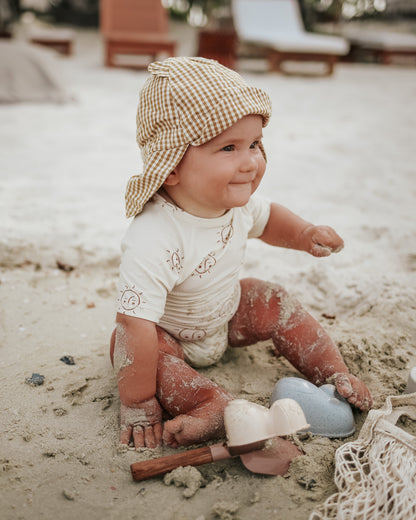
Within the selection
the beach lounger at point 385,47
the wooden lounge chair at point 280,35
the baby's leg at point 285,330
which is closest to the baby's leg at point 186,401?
the baby's leg at point 285,330

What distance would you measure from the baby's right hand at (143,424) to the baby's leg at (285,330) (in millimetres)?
474

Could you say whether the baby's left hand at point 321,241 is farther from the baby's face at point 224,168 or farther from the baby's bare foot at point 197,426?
the baby's bare foot at point 197,426

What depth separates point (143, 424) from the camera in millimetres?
1666

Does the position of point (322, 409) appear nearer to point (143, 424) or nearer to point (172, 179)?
point (143, 424)

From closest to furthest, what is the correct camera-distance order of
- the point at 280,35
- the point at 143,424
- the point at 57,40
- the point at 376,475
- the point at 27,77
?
the point at 376,475 < the point at 143,424 < the point at 27,77 < the point at 280,35 < the point at 57,40

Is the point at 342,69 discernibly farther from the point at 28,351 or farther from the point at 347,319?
the point at 28,351

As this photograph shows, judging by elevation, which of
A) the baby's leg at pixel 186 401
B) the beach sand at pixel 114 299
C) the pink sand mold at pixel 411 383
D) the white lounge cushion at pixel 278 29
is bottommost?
the beach sand at pixel 114 299

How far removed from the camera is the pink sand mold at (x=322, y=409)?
5.43 feet

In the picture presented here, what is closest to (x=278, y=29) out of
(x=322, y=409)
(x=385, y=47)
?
(x=385, y=47)

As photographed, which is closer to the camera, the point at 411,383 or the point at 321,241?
the point at 411,383

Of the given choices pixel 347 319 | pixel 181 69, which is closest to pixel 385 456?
pixel 347 319

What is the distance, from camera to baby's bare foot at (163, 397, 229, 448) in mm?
1584

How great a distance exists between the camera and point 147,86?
162cm

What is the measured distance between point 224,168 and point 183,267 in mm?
351
